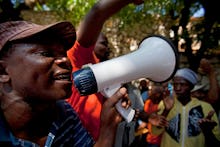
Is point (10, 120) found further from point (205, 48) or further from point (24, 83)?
point (205, 48)

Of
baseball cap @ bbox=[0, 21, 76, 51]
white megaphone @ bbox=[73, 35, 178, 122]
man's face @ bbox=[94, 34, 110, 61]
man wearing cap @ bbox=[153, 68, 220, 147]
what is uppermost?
baseball cap @ bbox=[0, 21, 76, 51]

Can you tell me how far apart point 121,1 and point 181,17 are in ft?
38.0

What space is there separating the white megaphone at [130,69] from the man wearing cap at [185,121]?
1900 mm

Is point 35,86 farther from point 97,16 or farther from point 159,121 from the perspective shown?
point 159,121

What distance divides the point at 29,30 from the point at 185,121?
2776mm

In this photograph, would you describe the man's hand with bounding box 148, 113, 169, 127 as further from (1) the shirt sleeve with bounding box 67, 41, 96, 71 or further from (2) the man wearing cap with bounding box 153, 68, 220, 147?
(1) the shirt sleeve with bounding box 67, 41, 96, 71

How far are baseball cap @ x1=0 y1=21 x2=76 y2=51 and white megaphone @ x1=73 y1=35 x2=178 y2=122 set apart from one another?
209mm

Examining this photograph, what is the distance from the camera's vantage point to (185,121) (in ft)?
13.6

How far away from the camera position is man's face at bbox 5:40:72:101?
168 cm

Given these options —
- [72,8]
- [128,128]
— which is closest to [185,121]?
[128,128]

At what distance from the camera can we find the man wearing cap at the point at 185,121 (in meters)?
4.11

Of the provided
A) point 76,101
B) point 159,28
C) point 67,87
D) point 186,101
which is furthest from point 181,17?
point 67,87

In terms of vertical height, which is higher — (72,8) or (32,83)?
(32,83)

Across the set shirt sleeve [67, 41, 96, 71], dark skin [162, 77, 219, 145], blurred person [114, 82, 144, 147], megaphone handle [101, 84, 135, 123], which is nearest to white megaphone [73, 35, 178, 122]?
megaphone handle [101, 84, 135, 123]
